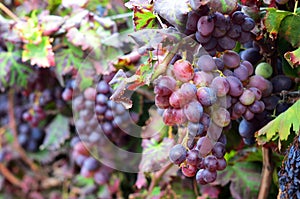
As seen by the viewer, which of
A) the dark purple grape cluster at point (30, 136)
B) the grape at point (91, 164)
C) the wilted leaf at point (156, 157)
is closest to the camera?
the wilted leaf at point (156, 157)

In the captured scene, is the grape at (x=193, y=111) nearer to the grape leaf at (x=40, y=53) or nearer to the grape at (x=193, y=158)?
the grape at (x=193, y=158)

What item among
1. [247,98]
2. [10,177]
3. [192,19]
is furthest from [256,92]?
[10,177]

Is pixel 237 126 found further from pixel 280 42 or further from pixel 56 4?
pixel 56 4

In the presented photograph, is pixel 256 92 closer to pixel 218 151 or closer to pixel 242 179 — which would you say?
pixel 218 151

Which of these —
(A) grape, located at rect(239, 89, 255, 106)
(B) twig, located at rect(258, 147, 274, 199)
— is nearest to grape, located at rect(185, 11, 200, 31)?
(A) grape, located at rect(239, 89, 255, 106)

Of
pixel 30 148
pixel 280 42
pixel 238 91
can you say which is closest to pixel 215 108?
pixel 238 91

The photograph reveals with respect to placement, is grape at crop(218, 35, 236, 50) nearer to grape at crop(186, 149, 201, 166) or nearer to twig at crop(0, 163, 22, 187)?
grape at crop(186, 149, 201, 166)

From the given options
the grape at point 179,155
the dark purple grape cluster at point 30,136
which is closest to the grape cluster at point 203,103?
the grape at point 179,155
